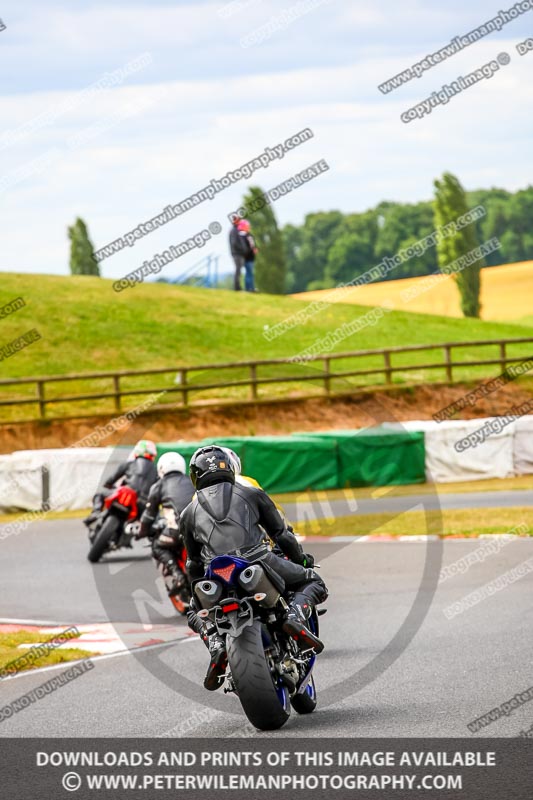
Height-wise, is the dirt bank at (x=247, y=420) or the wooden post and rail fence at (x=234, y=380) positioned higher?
the wooden post and rail fence at (x=234, y=380)

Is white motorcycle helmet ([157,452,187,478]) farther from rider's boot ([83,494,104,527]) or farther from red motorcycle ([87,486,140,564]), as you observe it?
rider's boot ([83,494,104,527])

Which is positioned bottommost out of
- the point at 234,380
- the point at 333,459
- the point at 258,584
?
the point at 333,459

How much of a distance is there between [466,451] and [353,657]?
17.9 m

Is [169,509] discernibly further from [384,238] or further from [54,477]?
[384,238]

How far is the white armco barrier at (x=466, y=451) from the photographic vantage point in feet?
91.2

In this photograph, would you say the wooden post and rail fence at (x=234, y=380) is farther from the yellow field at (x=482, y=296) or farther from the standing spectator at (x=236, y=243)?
the yellow field at (x=482, y=296)

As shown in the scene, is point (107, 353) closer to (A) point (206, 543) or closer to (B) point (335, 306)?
(B) point (335, 306)

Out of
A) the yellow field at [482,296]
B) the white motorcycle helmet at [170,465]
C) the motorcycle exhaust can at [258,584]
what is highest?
the motorcycle exhaust can at [258,584]

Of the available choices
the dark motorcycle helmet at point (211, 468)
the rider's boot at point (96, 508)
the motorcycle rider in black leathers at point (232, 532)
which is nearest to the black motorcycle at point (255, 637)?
the motorcycle rider in black leathers at point (232, 532)

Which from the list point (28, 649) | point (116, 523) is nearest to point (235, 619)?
point (28, 649)

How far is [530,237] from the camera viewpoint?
136 metres

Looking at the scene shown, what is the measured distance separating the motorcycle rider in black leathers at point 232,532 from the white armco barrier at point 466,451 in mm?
19593

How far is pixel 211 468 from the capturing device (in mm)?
8250
